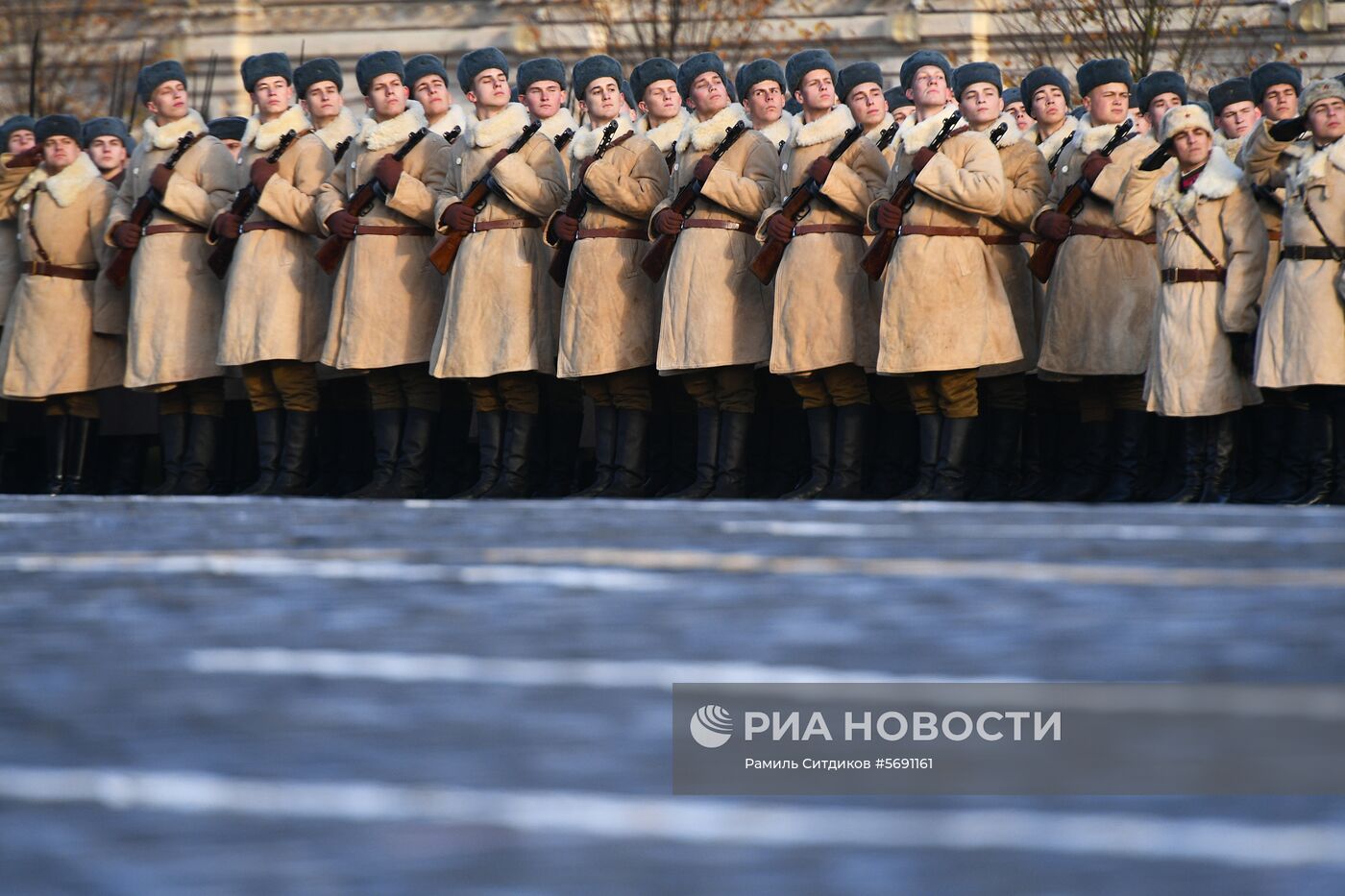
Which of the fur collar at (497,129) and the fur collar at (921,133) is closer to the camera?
the fur collar at (921,133)

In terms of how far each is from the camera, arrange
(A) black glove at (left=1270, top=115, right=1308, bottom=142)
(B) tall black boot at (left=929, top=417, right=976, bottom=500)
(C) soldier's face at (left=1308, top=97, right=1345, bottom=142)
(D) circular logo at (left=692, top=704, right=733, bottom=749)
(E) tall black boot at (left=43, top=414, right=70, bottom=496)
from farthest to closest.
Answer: (E) tall black boot at (left=43, top=414, right=70, bottom=496), (B) tall black boot at (left=929, top=417, right=976, bottom=500), (A) black glove at (left=1270, top=115, right=1308, bottom=142), (C) soldier's face at (left=1308, top=97, right=1345, bottom=142), (D) circular logo at (left=692, top=704, right=733, bottom=749)

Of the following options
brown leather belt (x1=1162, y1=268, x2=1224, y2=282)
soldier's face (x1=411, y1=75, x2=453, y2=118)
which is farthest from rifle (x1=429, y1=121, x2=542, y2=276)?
brown leather belt (x1=1162, y1=268, x2=1224, y2=282)

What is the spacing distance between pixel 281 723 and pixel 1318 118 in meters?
5.85

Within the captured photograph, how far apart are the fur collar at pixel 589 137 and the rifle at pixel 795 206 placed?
0.85m

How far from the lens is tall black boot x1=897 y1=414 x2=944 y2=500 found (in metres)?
9.15

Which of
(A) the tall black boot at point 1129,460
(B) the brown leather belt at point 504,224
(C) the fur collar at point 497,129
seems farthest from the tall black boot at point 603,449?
(A) the tall black boot at point 1129,460

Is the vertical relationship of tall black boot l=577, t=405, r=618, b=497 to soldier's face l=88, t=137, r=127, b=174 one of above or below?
below

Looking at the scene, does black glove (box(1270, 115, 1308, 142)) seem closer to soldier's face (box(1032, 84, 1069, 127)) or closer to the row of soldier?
the row of soldier

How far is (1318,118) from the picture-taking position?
8.59 meters

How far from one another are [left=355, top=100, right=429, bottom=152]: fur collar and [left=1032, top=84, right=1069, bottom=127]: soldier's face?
264 cm

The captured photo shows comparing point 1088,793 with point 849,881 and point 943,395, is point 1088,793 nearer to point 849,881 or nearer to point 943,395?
point 849,881

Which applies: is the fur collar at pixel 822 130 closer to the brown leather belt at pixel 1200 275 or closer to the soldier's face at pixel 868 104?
the soldier's face at pixel 868 104

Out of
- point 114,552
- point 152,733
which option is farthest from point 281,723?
point 114,552

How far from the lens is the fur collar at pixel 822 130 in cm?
938
